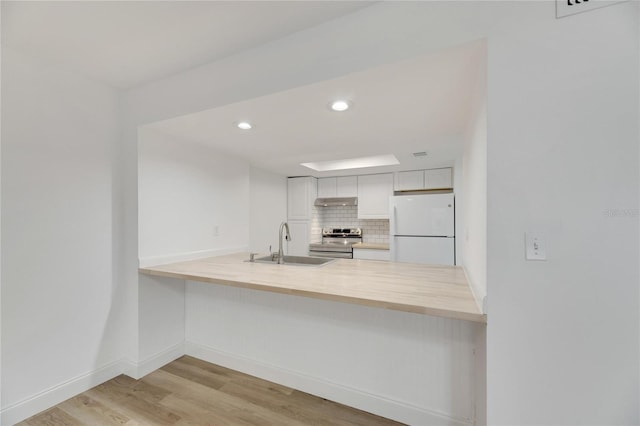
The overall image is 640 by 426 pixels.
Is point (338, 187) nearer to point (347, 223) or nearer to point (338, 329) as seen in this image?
point (347, 223)

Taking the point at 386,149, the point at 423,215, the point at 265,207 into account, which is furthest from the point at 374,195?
the point at 265,207

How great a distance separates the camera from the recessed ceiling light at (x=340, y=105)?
1.61 m

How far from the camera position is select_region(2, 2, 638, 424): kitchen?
0.94m

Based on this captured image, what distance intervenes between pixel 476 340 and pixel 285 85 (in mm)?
1799

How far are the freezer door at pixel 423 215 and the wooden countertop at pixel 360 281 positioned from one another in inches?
60.4

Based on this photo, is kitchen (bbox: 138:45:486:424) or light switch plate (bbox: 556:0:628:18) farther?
kitchen (bbox: 138:45:486:424)

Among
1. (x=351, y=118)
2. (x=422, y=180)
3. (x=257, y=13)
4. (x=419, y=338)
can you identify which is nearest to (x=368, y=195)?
(x=422, y=180)

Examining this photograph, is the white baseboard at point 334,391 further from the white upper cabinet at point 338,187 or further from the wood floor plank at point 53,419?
the white upper cabinet at point 338,187

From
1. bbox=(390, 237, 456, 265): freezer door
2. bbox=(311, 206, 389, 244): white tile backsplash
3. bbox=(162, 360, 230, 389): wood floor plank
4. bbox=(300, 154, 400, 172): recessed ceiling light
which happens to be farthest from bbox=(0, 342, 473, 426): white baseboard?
bbox=(311, 206, 389, 244): white tile backsplash

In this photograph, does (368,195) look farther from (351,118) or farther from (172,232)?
(172,232)

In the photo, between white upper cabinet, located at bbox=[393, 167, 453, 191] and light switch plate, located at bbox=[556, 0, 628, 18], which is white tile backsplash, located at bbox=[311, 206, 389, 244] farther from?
light switch plate, located at bbox=[556, 0, 628, 18]

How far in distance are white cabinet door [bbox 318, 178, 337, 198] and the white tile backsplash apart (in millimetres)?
311

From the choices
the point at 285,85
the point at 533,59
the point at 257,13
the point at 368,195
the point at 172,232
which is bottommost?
the point at 172,232

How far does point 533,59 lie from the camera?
3.32 ft
